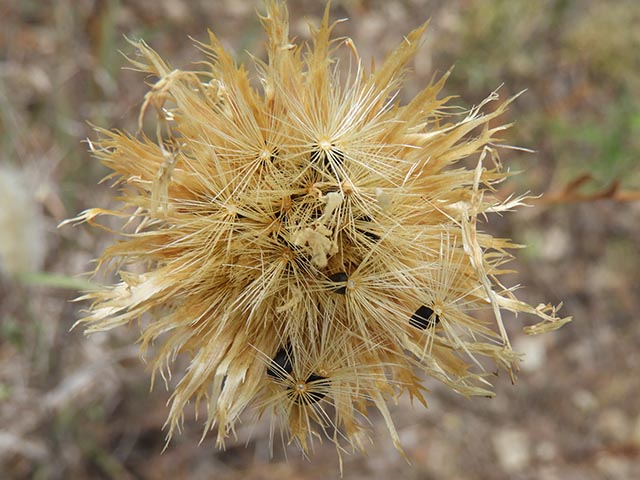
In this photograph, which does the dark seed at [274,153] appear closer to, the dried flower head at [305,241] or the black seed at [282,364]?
the dried flower head at [305,241]

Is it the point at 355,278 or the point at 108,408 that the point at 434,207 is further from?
the point at 108,408

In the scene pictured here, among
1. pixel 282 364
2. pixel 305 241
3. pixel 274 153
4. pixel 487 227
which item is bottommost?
pixel 487 227

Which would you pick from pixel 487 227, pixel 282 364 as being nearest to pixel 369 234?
pixel 282 364

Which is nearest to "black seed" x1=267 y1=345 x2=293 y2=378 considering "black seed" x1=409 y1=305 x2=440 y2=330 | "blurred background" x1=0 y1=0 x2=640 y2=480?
"black seed" x1=409 y1=305 x2=440 y2=330

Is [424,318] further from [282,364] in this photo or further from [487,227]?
[487,227]

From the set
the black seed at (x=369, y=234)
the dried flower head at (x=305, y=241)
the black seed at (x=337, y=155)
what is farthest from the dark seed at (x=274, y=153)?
the black seed at (x=369, y=234)
